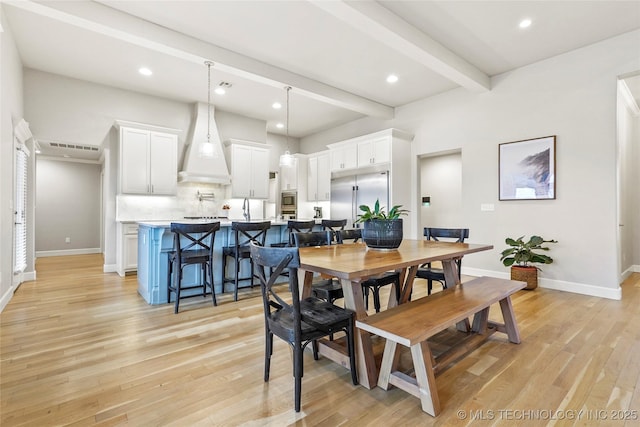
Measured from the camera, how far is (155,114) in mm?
5504

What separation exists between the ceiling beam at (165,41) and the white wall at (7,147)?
0.92 m

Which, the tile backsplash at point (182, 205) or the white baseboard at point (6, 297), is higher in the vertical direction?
the tile backsplash at point (182, 205)

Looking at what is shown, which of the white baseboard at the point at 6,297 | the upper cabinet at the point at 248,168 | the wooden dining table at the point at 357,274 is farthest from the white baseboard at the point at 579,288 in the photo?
the white baseboard at the point at 6,297

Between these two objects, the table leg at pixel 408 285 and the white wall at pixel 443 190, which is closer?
the table leg at pixel 408 285

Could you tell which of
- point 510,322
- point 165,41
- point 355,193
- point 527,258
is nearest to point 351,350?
point 510,322

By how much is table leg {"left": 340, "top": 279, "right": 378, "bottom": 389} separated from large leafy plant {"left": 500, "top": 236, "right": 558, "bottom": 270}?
3.21 metres

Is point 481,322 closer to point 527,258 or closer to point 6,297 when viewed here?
point 527,258

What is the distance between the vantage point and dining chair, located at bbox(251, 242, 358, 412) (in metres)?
1.58

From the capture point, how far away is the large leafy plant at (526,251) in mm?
3947

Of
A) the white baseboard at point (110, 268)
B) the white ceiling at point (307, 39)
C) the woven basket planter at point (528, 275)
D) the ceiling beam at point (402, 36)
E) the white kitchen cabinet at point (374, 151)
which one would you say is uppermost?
the white ceiling at point (307, 39)

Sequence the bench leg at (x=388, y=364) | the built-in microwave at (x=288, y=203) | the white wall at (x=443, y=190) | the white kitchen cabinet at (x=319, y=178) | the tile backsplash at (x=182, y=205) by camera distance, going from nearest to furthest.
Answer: the bench leg at (x=388, y=364), the tile backsplash at (x=182, y=205), the white wall at (x=443, y=190), the white kitchen cabinet at (x=319, y=178), the built-in microwave at (x=288, y=203)

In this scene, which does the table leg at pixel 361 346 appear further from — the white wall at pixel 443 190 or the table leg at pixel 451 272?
the white wall at pixel 443 190

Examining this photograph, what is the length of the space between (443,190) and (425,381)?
17.9 feet

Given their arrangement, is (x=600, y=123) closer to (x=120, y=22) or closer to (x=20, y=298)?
(x=120, y=22)
